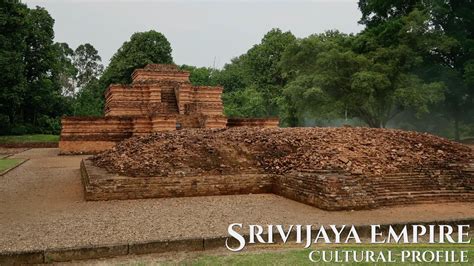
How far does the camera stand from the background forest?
25438 millimetres

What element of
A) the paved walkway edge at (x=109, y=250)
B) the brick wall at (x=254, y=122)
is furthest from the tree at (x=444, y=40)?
the paved walkway edge at (x=109, y=250)

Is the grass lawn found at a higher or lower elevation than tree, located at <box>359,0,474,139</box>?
lower

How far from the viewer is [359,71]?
1020 inches

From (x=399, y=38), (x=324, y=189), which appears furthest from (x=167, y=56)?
(x=324, y=189)

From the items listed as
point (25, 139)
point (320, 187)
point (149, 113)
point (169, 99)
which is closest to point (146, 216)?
point (320, 187)

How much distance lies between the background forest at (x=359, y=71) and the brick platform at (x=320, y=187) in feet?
53.5

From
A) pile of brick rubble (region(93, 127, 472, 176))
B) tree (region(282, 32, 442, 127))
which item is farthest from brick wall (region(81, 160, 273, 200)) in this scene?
tree (region(282, 32, 442, 127))

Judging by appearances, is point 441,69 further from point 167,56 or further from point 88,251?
point 88,251

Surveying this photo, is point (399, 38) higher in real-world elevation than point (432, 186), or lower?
higher

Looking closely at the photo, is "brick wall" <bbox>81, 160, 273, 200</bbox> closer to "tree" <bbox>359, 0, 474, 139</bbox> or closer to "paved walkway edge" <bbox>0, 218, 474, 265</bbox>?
"paved walkway edge" <bbox>0, 218, 474, 265</bbox>

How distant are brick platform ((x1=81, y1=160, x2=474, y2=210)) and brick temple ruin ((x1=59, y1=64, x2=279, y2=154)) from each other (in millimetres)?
10019

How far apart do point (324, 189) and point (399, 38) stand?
860 inches

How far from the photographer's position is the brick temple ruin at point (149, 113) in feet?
60.8

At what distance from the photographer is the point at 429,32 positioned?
26359 millimetres
